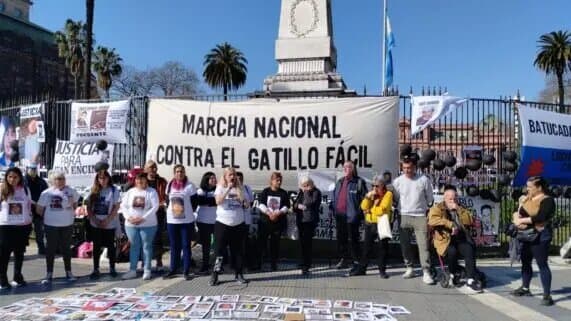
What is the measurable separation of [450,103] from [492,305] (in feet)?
13.6

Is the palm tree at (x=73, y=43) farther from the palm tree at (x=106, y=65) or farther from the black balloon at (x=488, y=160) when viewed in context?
the black balloon at (x=488, y=160)

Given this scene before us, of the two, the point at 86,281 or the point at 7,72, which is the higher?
the point at 7,72

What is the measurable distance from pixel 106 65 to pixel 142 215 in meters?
41.1

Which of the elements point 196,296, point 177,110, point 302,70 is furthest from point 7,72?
point 196,296

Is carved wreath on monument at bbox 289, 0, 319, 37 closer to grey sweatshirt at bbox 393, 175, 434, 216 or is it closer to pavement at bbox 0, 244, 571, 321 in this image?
grey sweatshirt at bbox 393, 175, 434, 216

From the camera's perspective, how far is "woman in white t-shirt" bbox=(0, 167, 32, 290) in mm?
7059

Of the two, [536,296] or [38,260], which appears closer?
[536,296]

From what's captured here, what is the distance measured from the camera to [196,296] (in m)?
6.48

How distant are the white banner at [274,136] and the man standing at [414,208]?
1167mm

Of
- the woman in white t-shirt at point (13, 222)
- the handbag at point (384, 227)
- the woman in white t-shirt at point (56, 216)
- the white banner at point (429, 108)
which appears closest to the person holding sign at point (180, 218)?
the woman in white t-shirt at point (56, 216)

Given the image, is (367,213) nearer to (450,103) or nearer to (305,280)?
Answer: (305,280)

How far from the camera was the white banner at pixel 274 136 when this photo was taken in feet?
29.7

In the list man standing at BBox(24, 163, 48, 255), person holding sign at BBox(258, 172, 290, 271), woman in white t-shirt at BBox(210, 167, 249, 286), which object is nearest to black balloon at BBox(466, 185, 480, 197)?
person holding sign at BBox(258, 172, 290, 271)

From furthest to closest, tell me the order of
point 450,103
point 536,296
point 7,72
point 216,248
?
1. point 7,72
2. point 450,103
3. point 216,248
4. point 536,296
